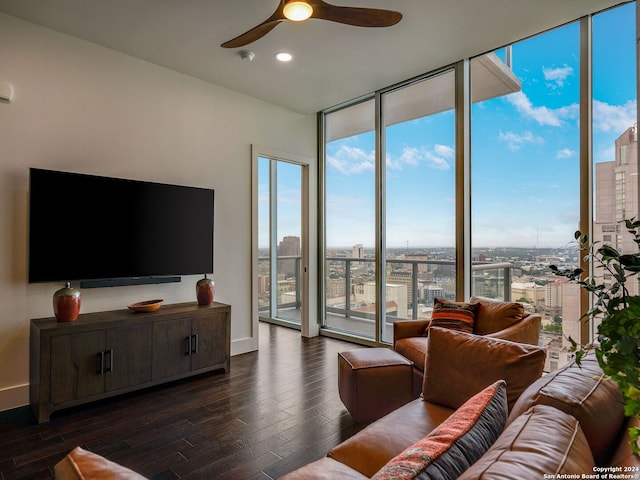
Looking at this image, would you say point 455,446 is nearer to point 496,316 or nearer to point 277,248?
point 496,316

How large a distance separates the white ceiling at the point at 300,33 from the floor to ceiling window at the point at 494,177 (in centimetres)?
34

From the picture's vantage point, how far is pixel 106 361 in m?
2.89

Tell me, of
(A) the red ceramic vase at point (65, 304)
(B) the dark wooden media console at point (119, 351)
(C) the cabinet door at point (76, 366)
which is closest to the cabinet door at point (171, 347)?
(B) the dark wooden media console at point (119, 351)

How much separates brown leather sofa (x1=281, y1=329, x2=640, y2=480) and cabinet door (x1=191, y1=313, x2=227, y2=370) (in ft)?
7.30

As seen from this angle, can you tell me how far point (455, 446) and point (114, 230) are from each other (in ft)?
10.2

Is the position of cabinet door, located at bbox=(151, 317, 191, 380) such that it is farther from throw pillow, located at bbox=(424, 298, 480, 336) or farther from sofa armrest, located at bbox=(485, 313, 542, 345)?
sofa armrest, located at bbox=(485, 313, 542, 345)

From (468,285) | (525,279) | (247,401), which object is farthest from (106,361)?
(525,279)

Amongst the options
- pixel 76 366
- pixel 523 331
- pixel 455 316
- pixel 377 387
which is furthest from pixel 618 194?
pixel 76 366

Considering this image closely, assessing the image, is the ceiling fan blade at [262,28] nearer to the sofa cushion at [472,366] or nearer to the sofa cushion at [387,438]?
the sofa cushion at [472,366]

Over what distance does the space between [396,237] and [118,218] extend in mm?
2857

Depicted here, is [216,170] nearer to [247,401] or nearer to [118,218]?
[118,218]

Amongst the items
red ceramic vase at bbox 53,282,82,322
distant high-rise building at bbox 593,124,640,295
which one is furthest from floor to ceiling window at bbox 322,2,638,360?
red ceramic vase at bbox 53,282,82,322

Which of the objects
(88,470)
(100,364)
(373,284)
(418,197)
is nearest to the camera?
(88,470)

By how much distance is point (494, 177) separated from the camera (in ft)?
11.9
